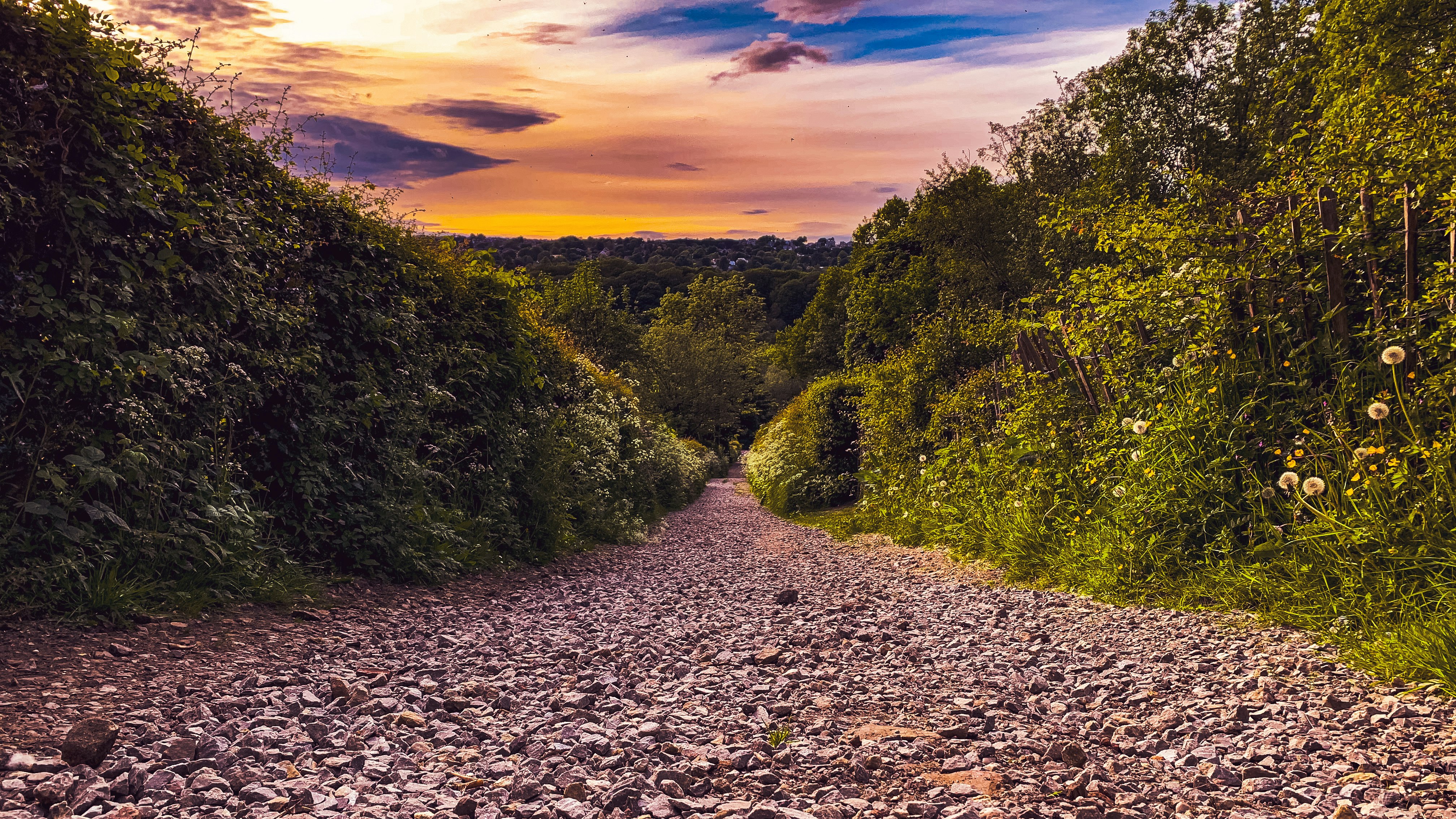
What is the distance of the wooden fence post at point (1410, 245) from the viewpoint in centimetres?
466

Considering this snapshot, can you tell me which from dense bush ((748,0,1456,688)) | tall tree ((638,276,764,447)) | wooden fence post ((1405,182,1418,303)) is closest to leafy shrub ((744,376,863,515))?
dense bush ((748,0,1456,688))

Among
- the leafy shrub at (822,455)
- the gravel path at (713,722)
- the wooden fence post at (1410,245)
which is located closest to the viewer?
the gravel path at (713,722)

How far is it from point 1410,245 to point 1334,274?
18.7 inches

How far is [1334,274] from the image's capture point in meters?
5.12

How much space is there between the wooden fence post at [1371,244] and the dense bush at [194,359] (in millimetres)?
7487

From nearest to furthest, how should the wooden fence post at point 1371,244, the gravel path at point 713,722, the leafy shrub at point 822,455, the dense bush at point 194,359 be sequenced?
the gravel path at point 713,722 → the dense bush at point 194,359 → the wooden fence post at point 1371,244 → the leafy shrub at point 822,455

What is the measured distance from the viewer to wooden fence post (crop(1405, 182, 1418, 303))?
4656mm

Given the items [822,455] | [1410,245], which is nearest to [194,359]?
[1410,245]

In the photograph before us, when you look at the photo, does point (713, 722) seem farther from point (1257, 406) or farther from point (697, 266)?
point (697, 266)

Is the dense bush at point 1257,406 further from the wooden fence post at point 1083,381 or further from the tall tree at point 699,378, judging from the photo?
the tall tree at point 699,378

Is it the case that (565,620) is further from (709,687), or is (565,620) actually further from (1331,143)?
(1331,143)

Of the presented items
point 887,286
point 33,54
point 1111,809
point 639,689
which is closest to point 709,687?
point 639,689

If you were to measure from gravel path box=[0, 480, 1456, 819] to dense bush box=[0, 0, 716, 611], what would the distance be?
62cm

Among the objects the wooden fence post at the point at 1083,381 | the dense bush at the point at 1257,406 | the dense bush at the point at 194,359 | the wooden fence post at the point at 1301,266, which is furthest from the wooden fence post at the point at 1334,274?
the dense bush at the point at 194,359
